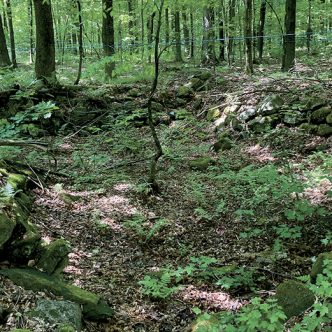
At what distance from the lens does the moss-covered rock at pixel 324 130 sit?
8.03 metres

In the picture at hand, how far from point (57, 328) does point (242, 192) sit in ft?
14.4

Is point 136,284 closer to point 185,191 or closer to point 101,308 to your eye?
point 101,308

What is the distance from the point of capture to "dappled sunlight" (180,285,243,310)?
12.9 feet

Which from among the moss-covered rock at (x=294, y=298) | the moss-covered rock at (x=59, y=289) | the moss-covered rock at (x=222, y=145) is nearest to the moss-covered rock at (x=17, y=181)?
the moss-covered rock at (x=59, y=289)

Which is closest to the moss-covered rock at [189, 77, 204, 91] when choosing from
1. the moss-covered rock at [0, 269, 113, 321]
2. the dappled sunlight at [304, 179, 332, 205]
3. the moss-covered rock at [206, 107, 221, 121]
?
the moss-covered rock at [206, 107, 221, 121]

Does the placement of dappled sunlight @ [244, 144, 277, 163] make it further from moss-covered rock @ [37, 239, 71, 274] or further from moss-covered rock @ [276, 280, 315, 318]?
moss-covered rock @ [37, 239, 71, 274]

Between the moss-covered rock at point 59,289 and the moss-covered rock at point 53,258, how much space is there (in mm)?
207

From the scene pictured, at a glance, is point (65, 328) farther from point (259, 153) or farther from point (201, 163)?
point (259, 153)

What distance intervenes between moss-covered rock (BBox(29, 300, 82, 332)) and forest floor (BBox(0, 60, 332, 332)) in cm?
15

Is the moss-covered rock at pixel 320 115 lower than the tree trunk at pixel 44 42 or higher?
lower

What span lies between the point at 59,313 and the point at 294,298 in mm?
2093

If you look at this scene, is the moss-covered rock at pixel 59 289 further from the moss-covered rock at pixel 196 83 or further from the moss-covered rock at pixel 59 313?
the moss-covered rock at pixel 196 83

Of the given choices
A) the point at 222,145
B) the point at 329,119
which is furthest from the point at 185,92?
the point at 329,119

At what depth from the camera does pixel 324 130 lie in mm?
8086
